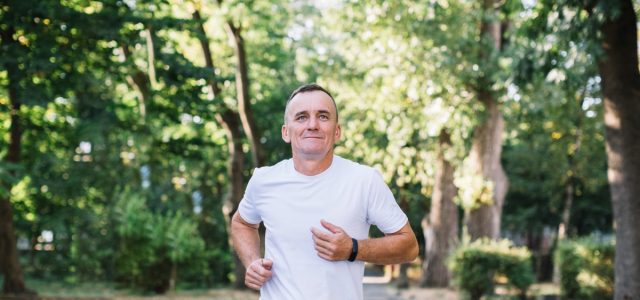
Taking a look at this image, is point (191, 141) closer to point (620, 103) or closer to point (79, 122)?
point (79, 122)

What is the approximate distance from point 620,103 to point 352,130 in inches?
484

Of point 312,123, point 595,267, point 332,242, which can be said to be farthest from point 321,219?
point 595,267

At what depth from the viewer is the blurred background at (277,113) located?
1408cm

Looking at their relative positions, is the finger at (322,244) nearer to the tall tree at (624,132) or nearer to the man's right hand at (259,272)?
the man's right hand at (259,272)

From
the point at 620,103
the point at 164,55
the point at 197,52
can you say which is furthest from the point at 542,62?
the point at 197,52

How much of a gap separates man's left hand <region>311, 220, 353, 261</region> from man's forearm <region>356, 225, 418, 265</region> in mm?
75

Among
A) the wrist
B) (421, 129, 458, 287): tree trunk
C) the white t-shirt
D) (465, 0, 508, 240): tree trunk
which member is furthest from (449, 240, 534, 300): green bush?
the wrist

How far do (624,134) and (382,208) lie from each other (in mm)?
11318

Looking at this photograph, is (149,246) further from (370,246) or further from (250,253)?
(370,246)

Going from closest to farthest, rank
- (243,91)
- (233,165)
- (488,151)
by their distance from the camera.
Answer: (243,91) → (488,151) → (233,165)

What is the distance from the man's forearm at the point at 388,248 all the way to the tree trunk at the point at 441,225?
75.9ft

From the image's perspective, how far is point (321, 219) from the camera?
340 cm

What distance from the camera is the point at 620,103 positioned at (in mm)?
13797

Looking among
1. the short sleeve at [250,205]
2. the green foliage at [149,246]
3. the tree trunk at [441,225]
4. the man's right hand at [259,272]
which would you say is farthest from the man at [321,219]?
the tree trunk at [441,225]
